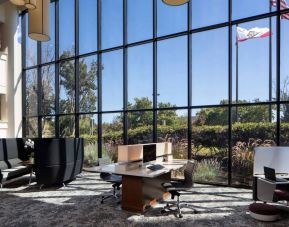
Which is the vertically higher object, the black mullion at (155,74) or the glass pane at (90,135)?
the black mullion at (155,74)

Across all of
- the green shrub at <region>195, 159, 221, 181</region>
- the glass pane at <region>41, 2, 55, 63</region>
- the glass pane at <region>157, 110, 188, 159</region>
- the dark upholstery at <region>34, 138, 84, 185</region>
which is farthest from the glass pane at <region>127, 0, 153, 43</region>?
the green shrub at <region>195, 159, 221, 181</region>

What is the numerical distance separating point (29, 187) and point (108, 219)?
11.0ft

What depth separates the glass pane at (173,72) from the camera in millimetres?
7418

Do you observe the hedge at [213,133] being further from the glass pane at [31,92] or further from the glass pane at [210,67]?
the glass pane at [31,92]

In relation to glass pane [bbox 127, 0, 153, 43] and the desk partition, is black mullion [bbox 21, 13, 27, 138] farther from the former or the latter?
the desk partition

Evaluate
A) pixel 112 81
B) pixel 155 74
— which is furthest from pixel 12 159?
pixel 155 74

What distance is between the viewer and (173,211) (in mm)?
4953

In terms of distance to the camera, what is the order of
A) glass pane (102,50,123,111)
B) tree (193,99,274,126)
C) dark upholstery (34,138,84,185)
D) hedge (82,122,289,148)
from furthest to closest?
glass pane (102,50,123,111)
dark upholstery (34,138,84,185)
tree (193,99,274,126)
hedge (82,122,289,148)

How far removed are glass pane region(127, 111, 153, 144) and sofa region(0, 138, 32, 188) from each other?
309 cm

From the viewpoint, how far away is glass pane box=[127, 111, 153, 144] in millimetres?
7922

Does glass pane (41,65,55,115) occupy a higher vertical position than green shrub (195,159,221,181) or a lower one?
higher

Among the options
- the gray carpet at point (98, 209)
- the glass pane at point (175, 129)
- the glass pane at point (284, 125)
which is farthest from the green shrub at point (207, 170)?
the glass pane at point (284, 125)

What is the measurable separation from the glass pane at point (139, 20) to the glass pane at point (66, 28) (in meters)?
2.53

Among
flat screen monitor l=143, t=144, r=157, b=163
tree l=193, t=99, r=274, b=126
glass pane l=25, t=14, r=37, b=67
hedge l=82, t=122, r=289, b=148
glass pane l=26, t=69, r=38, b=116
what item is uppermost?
glass pane l=25, t=14, r=37, b=67
